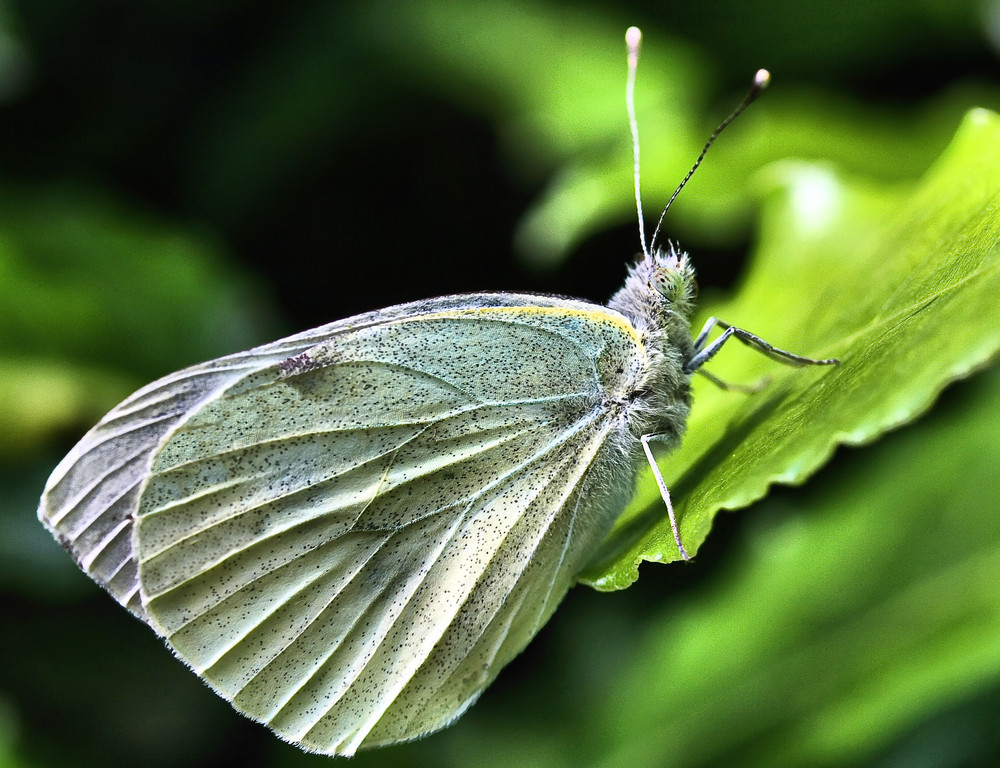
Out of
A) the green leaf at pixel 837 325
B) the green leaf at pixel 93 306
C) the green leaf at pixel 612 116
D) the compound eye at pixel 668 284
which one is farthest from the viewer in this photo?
the green leaf at pixel 93 306

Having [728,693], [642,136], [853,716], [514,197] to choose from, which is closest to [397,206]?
[514,197]

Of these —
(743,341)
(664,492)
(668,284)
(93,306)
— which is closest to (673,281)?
(668,284)

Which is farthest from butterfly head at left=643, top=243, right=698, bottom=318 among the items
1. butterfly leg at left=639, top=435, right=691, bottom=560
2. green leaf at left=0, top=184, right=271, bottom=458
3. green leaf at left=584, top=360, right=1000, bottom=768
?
green leaf at left=0, top=184, right=271, bottom=458

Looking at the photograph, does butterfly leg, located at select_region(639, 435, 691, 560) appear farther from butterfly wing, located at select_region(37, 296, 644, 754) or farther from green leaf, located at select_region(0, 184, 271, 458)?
green leaf, located at select_region(0, 184, 271, 458)

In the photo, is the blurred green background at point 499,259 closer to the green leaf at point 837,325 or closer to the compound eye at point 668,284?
the green leaf at point 837,325

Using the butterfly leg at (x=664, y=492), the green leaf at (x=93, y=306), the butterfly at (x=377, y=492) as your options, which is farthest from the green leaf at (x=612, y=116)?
the green leaf at (x=93, y=306)

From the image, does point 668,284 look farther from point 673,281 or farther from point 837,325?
point 837,325

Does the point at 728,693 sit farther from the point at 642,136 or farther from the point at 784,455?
the point at 642,136
